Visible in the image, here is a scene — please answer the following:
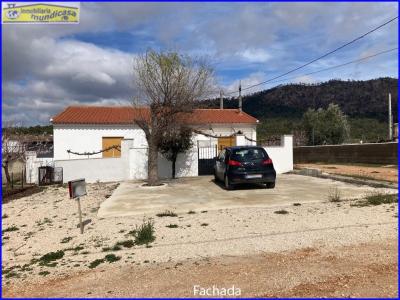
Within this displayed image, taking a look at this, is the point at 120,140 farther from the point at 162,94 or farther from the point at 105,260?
the point at 105,260

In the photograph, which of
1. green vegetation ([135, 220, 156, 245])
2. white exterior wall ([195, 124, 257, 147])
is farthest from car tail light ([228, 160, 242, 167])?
white exterior wall ([195, 124, 257, 147])

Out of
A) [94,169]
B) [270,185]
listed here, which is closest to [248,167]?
[270,185]

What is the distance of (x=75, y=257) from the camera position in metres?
6.04

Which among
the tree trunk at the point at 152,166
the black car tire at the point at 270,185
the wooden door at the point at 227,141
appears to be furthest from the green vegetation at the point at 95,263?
the wooden door at the point at 227,141

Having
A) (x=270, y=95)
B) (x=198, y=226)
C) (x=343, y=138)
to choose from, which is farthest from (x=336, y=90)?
(x=198, y=226)

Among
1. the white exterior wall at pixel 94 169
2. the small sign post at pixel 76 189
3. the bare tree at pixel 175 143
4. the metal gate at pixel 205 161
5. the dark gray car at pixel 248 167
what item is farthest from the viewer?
the metal gate at pixel 205 161

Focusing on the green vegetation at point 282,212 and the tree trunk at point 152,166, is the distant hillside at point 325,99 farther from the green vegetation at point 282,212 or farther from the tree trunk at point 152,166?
the green vegetation at point 282,212

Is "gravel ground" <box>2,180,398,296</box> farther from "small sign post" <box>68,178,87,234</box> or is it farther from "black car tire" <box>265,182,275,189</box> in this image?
"black car tire" <box>265,182,275,189</box>

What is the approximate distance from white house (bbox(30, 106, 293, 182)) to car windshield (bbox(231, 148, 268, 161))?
15.2 ft

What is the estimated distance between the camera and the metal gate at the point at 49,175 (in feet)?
60.7

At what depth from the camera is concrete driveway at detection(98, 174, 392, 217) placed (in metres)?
10.1

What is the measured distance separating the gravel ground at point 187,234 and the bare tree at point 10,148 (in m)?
10.4

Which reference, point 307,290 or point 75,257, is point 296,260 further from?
point 75,257

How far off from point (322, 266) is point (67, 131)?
21044 millimetres
